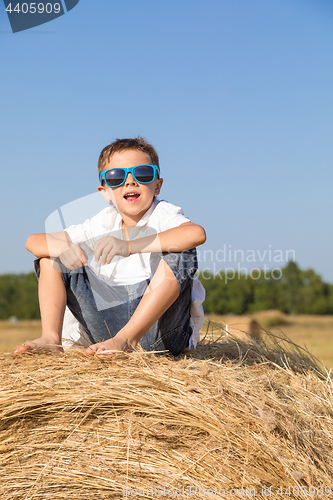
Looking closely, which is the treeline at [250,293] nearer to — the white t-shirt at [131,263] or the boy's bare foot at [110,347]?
the white t-shirt at [131,263]

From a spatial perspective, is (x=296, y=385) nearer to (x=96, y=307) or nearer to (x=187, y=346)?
(x=187, y=346)

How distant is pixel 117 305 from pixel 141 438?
0.82 meters

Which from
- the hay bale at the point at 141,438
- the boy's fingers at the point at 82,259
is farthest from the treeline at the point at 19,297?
the hay bale at the point at 141,438

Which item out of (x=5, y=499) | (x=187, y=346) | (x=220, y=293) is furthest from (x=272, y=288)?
(x=5, y=499)

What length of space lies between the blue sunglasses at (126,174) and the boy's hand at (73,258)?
58 cm

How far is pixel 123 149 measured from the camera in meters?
2.56

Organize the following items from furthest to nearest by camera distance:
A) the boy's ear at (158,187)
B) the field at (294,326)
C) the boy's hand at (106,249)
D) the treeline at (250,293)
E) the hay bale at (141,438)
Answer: the treeline at (250,293), the field at (294,326), the boy's ear at (158,187), the boy's hand at (106,249), the hay bale at (141,438)

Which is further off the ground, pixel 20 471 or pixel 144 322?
pixel 144 322

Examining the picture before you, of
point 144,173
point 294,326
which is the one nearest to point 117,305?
point 144,173

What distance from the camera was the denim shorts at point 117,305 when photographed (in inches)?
81.6

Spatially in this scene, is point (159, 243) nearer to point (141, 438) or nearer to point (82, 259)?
point (82, 259)

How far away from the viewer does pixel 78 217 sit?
2.48m

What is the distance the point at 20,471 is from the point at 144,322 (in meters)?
0.77

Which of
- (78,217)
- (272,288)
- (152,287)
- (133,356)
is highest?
(78,217)
